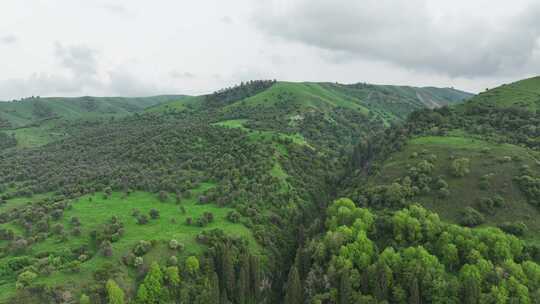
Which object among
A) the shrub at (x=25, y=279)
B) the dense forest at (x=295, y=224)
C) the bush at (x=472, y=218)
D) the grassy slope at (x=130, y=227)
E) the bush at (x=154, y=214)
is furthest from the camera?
the bush at (x=154, y=214)

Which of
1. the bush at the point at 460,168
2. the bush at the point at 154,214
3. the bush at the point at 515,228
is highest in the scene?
the bush at the point at 460,168

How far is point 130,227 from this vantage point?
100750 mm

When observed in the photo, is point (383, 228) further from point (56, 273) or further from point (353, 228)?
point (56, 273)

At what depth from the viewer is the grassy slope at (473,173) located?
8631 cm

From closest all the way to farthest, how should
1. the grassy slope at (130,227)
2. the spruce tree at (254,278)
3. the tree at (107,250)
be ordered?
the grassy slope at (130,227), the tree at (107,250), the spruce tree at (254,278)

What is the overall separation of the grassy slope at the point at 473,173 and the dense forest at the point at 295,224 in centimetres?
50

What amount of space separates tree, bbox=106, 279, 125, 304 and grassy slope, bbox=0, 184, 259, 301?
8.29m

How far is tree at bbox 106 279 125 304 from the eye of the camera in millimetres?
67719

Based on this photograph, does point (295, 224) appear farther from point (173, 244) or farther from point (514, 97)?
point (514, 97)

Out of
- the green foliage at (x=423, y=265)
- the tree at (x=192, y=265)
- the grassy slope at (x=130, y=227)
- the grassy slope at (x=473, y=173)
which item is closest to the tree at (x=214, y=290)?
the tree at (x=192, y=265)

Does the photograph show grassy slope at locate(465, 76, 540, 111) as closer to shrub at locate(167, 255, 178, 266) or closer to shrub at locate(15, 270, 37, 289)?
shrub at locate(167, 255, 178, 266)

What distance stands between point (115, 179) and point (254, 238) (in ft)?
268

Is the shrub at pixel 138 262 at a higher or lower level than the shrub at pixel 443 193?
lower

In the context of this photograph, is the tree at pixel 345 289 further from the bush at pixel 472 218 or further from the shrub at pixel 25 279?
the shrub at pixel 25 279
